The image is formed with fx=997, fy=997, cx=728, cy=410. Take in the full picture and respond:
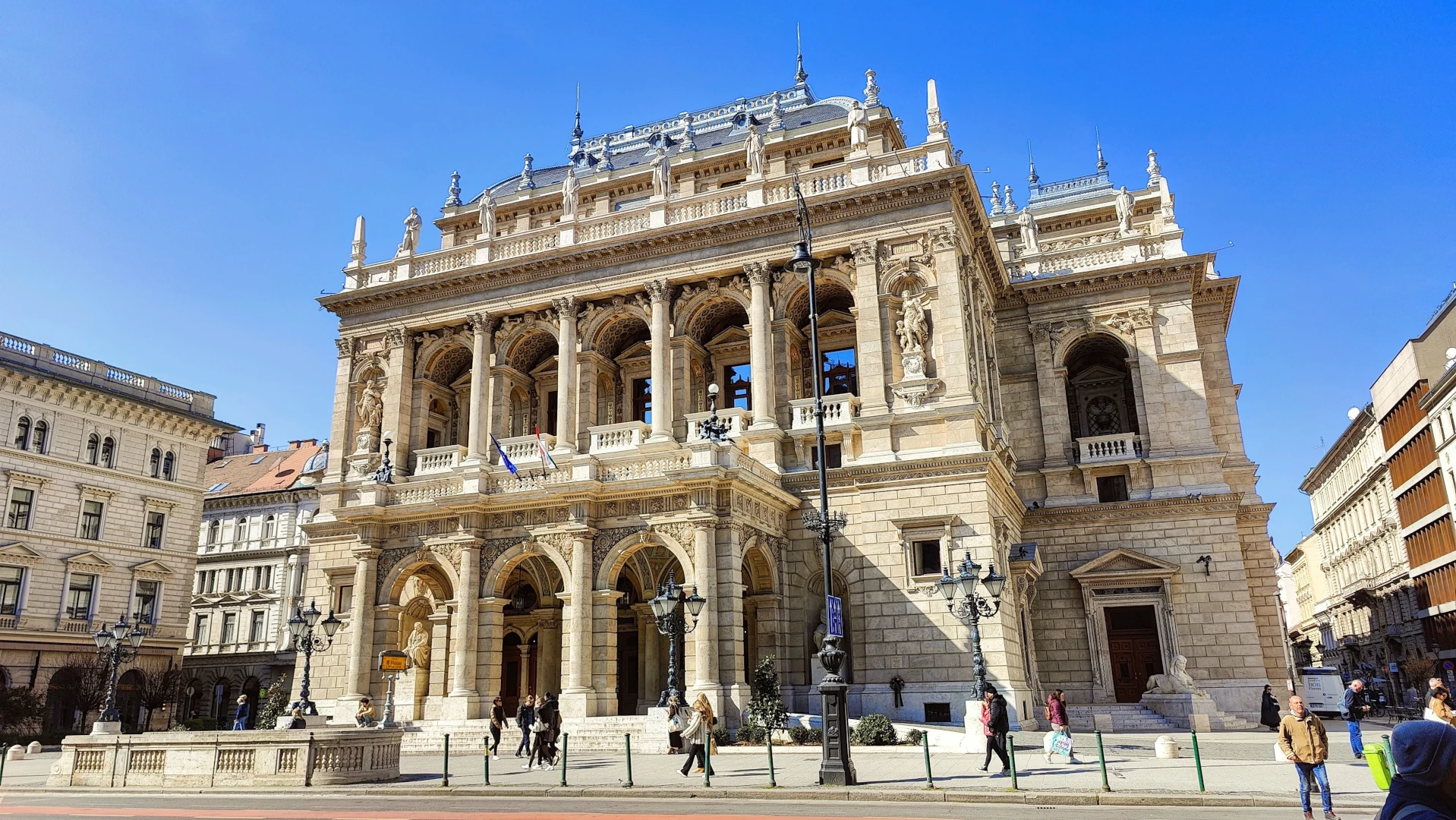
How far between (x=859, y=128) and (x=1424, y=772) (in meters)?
34.8

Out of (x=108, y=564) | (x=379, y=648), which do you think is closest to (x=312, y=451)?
(x=108, y=564)

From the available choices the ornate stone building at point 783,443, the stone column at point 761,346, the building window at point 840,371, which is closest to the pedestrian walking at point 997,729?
the ornate stone building at point 783,443

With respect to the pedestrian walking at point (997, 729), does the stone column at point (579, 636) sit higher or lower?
higher

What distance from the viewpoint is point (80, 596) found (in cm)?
4791

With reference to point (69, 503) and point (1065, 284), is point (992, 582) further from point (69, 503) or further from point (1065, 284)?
point (69, 503)

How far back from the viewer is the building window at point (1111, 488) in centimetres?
3859

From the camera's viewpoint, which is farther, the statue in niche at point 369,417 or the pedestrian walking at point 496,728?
the statue in niche at point 369,417

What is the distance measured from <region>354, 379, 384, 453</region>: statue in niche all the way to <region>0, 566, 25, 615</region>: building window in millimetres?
18507

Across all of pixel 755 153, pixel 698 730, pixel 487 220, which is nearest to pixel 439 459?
pixel 487 220

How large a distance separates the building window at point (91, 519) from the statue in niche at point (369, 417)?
18.3 meters

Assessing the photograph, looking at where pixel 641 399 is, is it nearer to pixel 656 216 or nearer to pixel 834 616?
pixel 656 216

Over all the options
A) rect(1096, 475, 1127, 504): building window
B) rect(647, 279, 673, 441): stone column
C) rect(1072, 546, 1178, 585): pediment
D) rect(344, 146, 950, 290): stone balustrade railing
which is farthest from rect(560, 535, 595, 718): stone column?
rect(1096, 475, 1127, 504): building window

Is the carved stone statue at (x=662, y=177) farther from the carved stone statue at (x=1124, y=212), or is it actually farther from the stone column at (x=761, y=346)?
the carved stone statue at (x=1124, y=212)

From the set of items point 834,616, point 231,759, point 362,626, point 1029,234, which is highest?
point 1029,234
